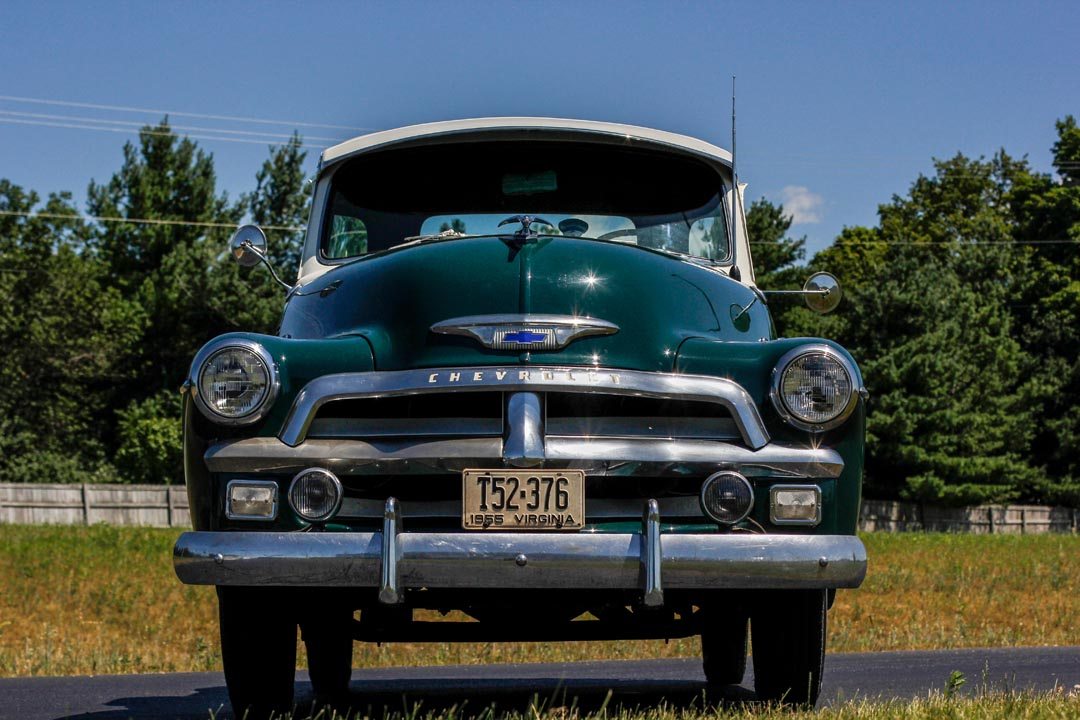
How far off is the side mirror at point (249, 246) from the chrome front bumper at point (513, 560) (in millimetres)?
2119

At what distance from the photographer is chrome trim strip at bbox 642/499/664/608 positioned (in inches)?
174

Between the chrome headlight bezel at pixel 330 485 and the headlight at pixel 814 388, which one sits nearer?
the chrome headlight bezel at pixel 330 485

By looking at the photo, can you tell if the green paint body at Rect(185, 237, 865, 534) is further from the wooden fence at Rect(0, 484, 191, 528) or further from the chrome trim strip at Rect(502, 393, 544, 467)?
the wooden fence at Rect(0, 484, 191, 528)

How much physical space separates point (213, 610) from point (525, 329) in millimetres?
16211

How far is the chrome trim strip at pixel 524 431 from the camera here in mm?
4523

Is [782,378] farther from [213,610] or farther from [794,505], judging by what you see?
[213,610]

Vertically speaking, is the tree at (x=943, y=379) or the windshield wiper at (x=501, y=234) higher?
the windshield wiper at (x=501, y=234)

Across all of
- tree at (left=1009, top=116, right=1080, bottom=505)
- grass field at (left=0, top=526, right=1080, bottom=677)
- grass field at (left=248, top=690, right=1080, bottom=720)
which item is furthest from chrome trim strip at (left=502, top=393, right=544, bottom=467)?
tree at (left=1009, top=116, right=1080, bottom=505)

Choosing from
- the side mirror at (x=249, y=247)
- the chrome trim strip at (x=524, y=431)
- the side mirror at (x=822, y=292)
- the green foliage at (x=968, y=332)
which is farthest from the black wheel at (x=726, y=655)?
the green foliage at (x=968, y=332)

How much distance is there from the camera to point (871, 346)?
168ft

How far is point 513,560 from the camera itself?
4398mm

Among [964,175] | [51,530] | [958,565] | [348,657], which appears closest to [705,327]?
[348,657]

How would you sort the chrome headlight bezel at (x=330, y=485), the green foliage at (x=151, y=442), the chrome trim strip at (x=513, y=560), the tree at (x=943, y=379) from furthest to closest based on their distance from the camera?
the green foliage at (x=151, y=442)
the tree at (x=943, y=379)
the chrome headlight bezel at (x=330, y=485)
the chrome trim strip at (x=513, y=560)

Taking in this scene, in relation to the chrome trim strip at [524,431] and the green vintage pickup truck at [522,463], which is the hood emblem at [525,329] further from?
the chrome trim strip at [524,431]
